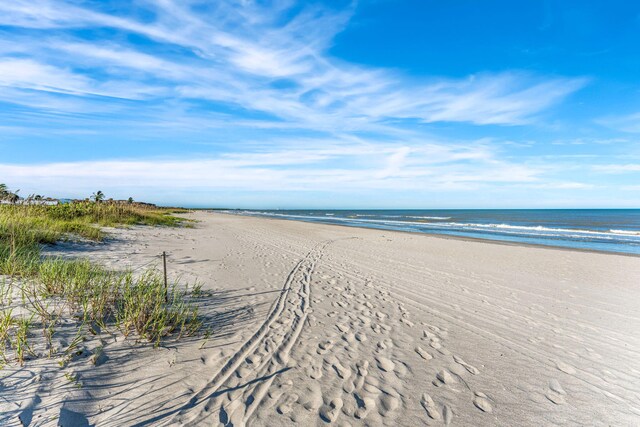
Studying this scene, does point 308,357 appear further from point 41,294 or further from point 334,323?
point 41,294

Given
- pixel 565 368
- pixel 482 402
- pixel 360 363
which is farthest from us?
pixel 565 368

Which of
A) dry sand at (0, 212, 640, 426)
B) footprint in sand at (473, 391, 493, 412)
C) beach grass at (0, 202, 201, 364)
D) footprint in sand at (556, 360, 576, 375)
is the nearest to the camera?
dry sand at (0, 212, 640, 426)

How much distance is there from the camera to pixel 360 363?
177 inches

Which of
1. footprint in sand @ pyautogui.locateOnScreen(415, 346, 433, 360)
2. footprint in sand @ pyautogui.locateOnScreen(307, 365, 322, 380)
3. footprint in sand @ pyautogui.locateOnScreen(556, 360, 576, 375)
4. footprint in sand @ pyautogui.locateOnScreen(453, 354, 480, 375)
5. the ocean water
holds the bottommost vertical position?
footprint in sand @ pyautogui.locateOnScreen(556, 360, 576, 375)

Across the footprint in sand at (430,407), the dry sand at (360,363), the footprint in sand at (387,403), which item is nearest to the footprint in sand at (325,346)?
the dry sand at (360,363)

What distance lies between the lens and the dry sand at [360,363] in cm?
327

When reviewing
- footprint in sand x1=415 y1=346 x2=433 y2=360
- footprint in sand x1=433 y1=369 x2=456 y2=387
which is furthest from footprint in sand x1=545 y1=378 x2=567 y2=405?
footprint in sand x1=415 y1=346 x2=433 y2=360

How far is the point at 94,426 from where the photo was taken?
287 cm

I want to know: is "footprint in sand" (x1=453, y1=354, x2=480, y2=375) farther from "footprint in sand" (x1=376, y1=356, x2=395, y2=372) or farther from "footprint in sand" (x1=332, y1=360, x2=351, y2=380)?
"footprint in sand" (x1=332, y1=360, x2=351, y2=380)

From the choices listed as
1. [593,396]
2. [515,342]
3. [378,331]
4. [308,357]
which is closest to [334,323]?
[378,331]

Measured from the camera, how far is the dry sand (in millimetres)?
3271

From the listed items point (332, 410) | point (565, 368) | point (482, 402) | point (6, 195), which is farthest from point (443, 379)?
point (6, 195)

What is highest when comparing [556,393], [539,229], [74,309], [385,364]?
[539,229]

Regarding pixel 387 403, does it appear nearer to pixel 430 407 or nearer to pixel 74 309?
pixel 430 407
